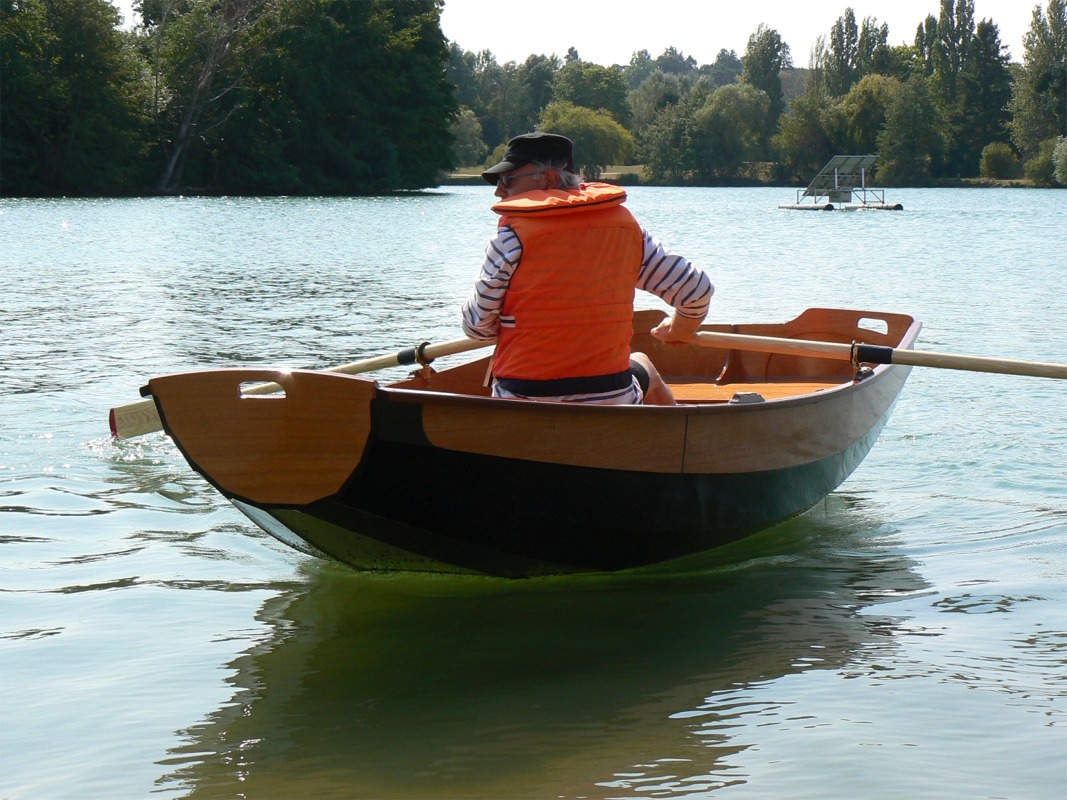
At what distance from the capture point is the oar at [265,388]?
4199mm

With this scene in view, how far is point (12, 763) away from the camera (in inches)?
133

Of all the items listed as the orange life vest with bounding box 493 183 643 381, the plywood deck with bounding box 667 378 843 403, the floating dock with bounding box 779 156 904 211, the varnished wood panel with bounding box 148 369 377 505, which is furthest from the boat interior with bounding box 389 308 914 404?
the floating dock with bounding box 779 156 904 211

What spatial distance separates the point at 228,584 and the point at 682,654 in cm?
178

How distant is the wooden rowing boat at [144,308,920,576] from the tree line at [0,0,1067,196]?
46.6 metres

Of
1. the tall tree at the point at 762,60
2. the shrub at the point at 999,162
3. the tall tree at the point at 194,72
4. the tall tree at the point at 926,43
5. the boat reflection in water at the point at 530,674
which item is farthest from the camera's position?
the tall tree at the point at 762,60

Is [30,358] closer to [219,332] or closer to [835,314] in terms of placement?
[219,332]

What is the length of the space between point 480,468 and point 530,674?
64 cm

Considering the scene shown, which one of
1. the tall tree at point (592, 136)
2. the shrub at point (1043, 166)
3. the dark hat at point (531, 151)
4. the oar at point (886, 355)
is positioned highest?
the tall tree at point (592, 136)

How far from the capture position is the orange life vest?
402 centimetres

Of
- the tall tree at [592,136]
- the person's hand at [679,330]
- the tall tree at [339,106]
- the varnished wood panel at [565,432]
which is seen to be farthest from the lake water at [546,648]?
the tall tree at [592,136]

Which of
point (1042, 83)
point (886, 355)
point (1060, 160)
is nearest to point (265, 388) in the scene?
point (886, 355)

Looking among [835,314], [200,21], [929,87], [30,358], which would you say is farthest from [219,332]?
[929,87]

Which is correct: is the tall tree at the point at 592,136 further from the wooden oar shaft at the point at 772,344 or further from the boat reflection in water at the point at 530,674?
the boat reflection in water at the point at 530,674

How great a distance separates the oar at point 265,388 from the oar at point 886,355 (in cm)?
112
